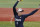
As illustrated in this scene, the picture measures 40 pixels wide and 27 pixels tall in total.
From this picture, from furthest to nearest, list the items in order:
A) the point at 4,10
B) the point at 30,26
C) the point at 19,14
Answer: the point at 4,10, the point at 30,26, the point at 19,14

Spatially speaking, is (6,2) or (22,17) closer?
(22,17)

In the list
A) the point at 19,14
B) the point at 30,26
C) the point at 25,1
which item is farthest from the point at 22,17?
the point at 25,1

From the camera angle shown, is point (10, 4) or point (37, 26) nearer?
point (37, 26)

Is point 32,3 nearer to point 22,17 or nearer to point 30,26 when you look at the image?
point 30,26

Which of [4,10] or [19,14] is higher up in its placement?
[19,14]

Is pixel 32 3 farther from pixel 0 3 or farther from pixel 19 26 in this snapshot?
pixel 19 26

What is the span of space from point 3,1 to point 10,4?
4.44ft

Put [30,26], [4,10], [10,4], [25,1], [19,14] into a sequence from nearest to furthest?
1. [19,14]
2. [30,26]
3. [4,10]
4. [10,4]
5. [25,1]

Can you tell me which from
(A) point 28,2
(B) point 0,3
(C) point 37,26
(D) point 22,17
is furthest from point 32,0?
(D) point 22,17

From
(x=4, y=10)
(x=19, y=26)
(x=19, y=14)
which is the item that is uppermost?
(x=19, y=14)

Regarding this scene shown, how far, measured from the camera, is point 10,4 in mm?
20188

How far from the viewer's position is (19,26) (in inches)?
231

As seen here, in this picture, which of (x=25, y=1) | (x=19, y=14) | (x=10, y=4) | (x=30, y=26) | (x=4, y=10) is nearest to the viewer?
(x=19, y=14)

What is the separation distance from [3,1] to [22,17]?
1536cm
